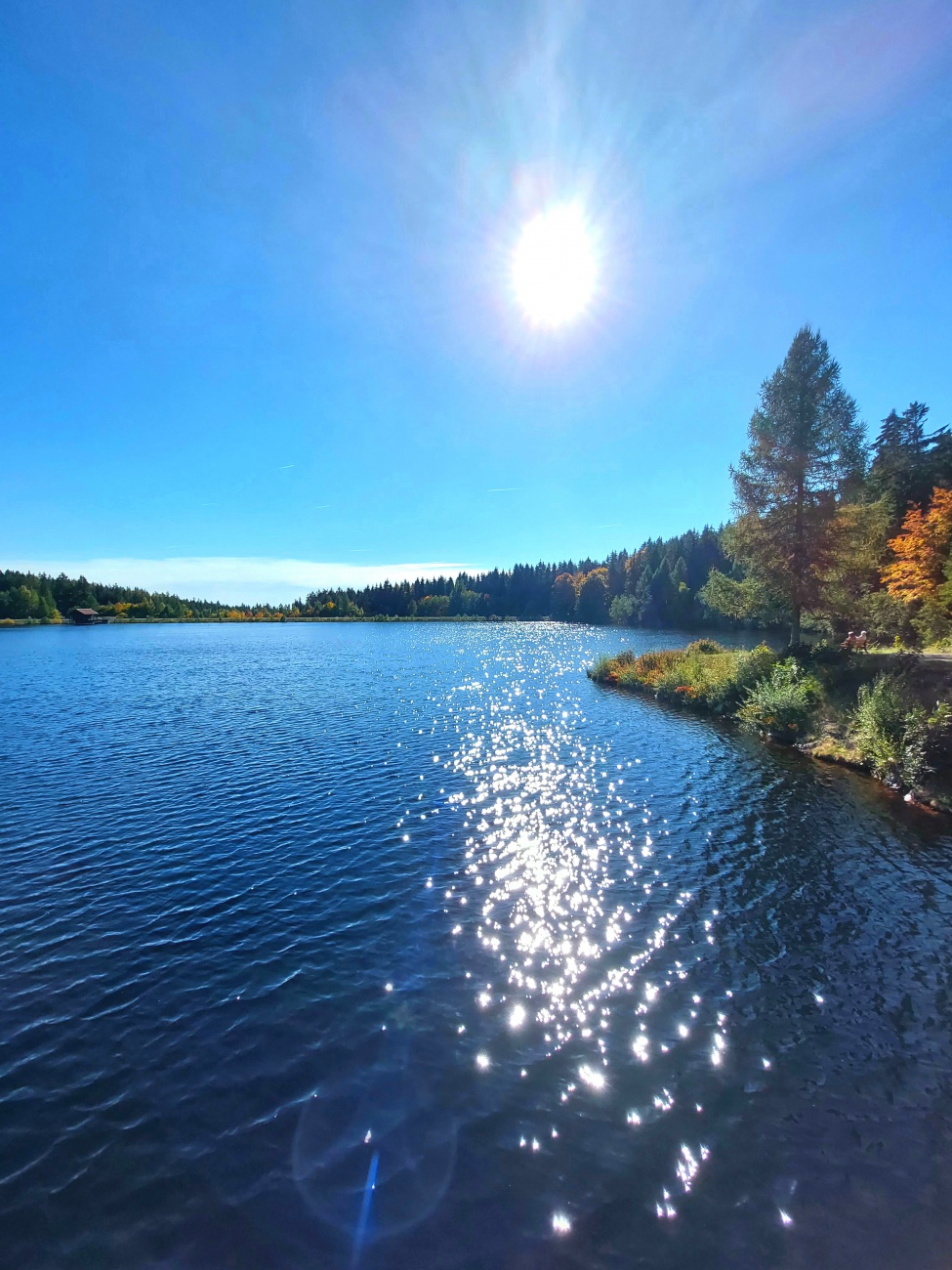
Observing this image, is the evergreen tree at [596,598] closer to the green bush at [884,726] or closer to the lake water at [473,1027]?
the green bush at [884,726]

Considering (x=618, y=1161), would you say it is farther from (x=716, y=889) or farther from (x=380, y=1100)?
(x=716, y=889)

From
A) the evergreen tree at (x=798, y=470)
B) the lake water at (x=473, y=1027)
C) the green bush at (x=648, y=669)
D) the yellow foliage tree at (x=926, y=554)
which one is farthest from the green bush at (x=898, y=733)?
the green bush at (x=648, y=669)

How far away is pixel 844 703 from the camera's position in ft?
92.1

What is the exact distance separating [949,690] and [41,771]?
4077 cm

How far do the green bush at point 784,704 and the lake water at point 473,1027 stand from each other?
8.22 m

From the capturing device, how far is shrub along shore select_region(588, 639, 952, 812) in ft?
66.8

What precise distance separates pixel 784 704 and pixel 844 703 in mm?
2895

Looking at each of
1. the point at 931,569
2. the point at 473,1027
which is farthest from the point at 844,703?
the point at 473,1027

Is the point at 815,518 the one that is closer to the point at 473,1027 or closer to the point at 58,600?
the point at 473,1027

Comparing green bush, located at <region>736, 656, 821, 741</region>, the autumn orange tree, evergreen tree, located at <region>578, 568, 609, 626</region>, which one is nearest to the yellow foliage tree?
the autumn orange tree

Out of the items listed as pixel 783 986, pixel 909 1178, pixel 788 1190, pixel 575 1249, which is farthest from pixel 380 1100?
pixel 783 986

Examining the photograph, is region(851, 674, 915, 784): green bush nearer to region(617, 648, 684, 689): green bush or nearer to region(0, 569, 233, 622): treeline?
region(617, 648, 684, 689): green bush

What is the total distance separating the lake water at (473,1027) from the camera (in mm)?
6242

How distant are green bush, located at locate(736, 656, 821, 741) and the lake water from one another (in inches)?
324
